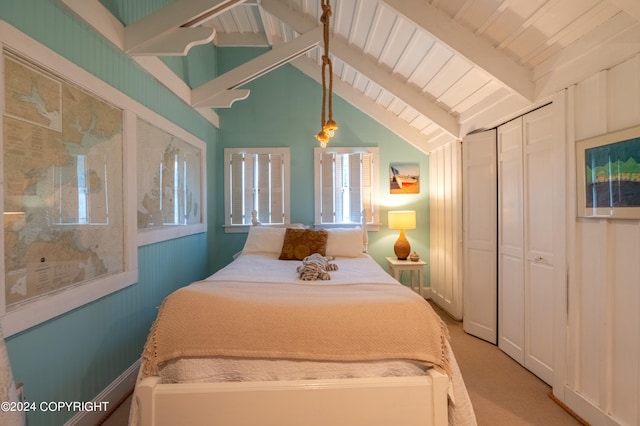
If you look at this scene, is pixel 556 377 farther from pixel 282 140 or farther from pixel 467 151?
pixel 282 140

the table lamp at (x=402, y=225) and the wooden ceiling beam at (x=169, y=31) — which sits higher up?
the wooden ceiling beam at (x=169, y=31)

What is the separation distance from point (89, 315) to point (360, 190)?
3212mm

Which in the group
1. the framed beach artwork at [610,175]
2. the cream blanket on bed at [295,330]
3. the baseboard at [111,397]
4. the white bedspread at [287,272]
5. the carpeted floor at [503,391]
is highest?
the framed beach artwork at [610,175]

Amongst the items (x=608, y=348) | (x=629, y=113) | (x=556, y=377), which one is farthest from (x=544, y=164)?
(x=556, y=377)

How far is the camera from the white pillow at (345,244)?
11.2ft

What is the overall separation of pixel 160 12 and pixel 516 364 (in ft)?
12.3

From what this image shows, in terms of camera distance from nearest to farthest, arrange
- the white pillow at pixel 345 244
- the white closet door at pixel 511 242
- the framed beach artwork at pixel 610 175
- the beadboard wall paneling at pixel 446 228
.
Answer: the framed beach artwork at pixel 610 175 < the white closet door at pixel 511 242 < the white pillow at pixel 345 244 < the beadboard wall paneling at pixel 446 228

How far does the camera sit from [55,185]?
1.60 meters

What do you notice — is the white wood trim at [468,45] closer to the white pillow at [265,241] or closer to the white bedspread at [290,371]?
the white bedspread at [290,371]

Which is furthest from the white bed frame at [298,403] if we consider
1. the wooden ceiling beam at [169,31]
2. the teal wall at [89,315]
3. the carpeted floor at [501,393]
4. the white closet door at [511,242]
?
the wooden ceiling beam at [169,31]

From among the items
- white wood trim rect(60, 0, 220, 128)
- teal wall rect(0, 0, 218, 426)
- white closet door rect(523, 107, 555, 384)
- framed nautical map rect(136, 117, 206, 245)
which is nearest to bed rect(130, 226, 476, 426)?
teal wall rect(0, 0, 218, 426)

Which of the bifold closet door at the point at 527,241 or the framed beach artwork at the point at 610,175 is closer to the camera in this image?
the framed beach artwork at the point at 610,175

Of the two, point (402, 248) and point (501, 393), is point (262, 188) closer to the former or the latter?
point (402, 248)

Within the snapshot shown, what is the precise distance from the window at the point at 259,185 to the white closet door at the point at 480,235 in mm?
2204
